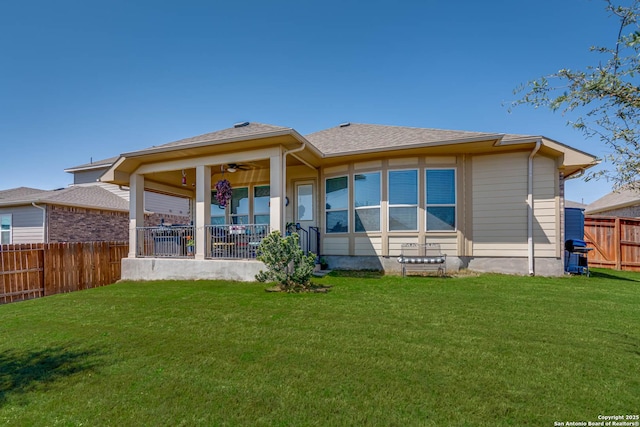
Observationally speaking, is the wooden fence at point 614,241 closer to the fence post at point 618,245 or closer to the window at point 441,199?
the fence post at point 618,245

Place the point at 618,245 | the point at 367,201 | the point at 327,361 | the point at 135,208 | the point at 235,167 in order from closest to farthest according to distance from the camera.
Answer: the point at 327,361
the point at 367,201
the point at 135,208
the point at 235,167
the point at 618,245

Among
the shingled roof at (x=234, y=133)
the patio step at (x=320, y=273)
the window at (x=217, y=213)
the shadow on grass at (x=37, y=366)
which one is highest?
the shingled roof at (x=234, y=133)

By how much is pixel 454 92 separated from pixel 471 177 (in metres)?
4.29

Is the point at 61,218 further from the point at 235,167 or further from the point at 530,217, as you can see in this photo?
the point at 530,217

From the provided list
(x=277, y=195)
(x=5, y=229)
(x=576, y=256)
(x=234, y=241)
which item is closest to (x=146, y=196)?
(x=5, y=229)

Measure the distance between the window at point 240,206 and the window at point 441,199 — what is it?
21.0 ft

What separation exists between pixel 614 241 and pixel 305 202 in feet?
37.1

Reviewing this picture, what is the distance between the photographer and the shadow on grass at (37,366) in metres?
2.81

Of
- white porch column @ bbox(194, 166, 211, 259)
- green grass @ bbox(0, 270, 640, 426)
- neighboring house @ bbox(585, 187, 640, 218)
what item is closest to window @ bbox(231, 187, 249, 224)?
white porch column @ bbox(194, 166, 211, 259)

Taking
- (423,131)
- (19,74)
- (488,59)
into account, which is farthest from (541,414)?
(19,74)

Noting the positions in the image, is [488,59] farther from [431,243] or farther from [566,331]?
[566,331]

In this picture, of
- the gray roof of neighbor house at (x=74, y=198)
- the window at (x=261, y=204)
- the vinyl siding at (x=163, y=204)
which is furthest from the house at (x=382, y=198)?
the vinyl siding at (x=163, y=204)

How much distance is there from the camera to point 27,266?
28.6 ft

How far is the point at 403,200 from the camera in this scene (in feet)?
28.7
